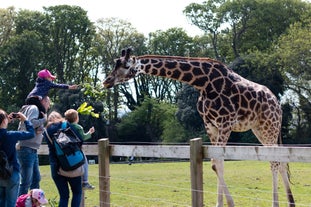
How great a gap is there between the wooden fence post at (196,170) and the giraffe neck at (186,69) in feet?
10.9

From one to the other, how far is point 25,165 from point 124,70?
9.53 feet

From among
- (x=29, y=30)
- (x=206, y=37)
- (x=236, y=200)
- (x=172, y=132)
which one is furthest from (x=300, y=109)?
(x=236, y=200)

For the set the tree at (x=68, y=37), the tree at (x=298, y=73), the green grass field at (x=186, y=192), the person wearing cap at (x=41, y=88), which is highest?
the tree at (x=68, y=37)

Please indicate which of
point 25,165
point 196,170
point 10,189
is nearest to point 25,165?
point 25,165

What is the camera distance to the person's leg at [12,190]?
842cm

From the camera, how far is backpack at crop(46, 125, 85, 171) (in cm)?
852

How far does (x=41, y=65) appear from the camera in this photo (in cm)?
6253

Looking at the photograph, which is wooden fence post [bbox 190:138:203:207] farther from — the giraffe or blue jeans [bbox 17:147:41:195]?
the giraffe

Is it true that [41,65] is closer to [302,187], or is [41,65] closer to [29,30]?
[29,30]

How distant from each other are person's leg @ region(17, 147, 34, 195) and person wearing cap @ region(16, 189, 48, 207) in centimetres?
66

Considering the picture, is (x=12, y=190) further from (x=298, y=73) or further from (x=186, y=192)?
(x=298, y=73)

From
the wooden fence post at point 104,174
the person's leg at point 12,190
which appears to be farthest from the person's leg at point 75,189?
the wooden fence post at point 104,174

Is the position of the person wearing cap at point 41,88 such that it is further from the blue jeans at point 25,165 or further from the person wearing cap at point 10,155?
the person wearing cap at point 10,155

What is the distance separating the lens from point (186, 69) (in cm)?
1153
